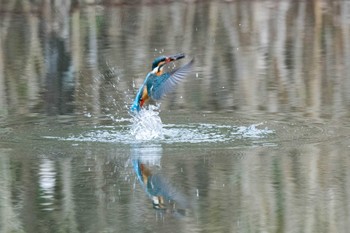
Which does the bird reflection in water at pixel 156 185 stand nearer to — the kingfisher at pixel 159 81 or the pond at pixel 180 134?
the pond at pixel 180 134

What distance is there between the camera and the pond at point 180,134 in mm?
6301

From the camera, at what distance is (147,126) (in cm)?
845

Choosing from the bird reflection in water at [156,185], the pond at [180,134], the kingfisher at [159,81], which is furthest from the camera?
the kingfisher at [159,81]

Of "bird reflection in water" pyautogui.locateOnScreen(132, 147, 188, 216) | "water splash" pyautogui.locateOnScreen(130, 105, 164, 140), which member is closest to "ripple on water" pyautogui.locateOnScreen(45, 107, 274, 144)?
"water splash" pyautogui.locateOnScreen(130, 105, 164, 140)

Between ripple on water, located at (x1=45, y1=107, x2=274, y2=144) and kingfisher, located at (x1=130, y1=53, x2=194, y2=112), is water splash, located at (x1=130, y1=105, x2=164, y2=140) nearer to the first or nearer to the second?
ripple on water, located at (x1=45, y1=107, x2=274, y2=144)

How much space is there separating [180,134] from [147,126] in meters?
0.25

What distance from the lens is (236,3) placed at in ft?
66.3

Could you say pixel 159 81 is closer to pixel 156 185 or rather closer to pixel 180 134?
pixel 180 134

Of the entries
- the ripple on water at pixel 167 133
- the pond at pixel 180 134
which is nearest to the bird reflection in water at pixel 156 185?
the pond at pixel 180 134

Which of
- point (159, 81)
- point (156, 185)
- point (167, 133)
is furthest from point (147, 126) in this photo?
point (156, 185)

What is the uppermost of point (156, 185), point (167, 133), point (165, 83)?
point (165, 83)

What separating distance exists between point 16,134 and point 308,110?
2428 mm

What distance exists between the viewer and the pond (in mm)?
6301

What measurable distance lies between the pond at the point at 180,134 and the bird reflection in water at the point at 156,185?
0.01 m
